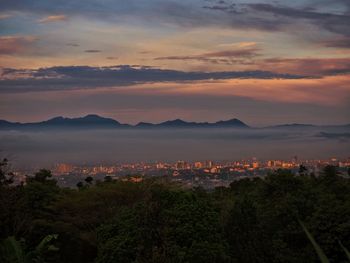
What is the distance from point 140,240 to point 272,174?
475 inches

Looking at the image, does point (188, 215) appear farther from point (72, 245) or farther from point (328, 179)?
point (328, 179)

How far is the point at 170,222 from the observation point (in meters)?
16.3

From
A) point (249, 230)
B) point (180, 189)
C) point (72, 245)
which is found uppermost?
point (180, 189)

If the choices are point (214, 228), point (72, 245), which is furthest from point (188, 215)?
point (72, 245)

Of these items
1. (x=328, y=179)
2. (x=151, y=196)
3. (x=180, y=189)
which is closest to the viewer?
(x=151, y=196)

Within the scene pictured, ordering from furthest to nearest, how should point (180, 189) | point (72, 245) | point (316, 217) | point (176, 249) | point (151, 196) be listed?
point (72, 245) < point (316, 217) < point (180, 189) < point (151, 196) < point (176, 249)

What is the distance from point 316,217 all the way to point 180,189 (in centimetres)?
596

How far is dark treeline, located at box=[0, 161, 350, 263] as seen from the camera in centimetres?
1557

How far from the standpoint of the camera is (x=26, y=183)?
26.7m

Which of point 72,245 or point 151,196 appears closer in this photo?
point 151,196

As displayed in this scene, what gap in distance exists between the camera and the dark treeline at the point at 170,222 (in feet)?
51.1

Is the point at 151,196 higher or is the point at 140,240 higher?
the point at 151,196

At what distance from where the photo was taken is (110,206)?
23.3 metres

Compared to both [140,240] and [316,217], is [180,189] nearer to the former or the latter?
[140,240]
